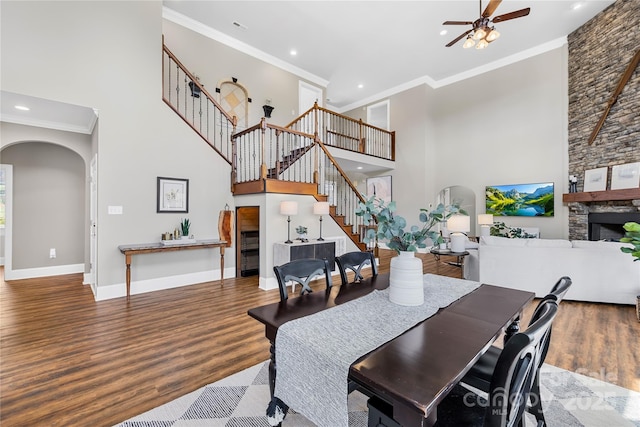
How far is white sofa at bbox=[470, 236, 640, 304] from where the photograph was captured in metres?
3.54

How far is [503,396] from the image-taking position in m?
0.83

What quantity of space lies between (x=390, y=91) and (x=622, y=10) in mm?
5132

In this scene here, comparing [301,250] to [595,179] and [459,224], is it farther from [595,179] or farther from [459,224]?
[595,179]

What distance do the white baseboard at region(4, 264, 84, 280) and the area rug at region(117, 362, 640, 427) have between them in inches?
218

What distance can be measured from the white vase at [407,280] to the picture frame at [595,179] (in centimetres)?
642

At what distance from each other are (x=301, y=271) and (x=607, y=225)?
7.00 meters

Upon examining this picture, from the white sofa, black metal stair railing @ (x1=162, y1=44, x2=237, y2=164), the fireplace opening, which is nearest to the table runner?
the white sofa

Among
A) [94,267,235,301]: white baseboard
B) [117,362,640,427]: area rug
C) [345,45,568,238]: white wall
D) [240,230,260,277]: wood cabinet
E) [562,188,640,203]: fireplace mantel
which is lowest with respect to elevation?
[117,362,640,427]: area rug

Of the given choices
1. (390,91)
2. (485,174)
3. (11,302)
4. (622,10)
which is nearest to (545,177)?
(485,174)

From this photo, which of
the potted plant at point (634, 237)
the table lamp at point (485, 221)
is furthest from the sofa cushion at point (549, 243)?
the table lamp at point (485, 221)

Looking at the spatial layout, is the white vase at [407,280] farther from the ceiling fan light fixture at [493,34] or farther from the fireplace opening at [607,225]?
the fireplace opening at [607,225]

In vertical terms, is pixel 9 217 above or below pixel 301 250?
above

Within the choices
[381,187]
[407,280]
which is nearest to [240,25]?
[381,187]

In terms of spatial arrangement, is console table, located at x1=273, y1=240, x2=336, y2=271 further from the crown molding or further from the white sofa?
the crown molding
